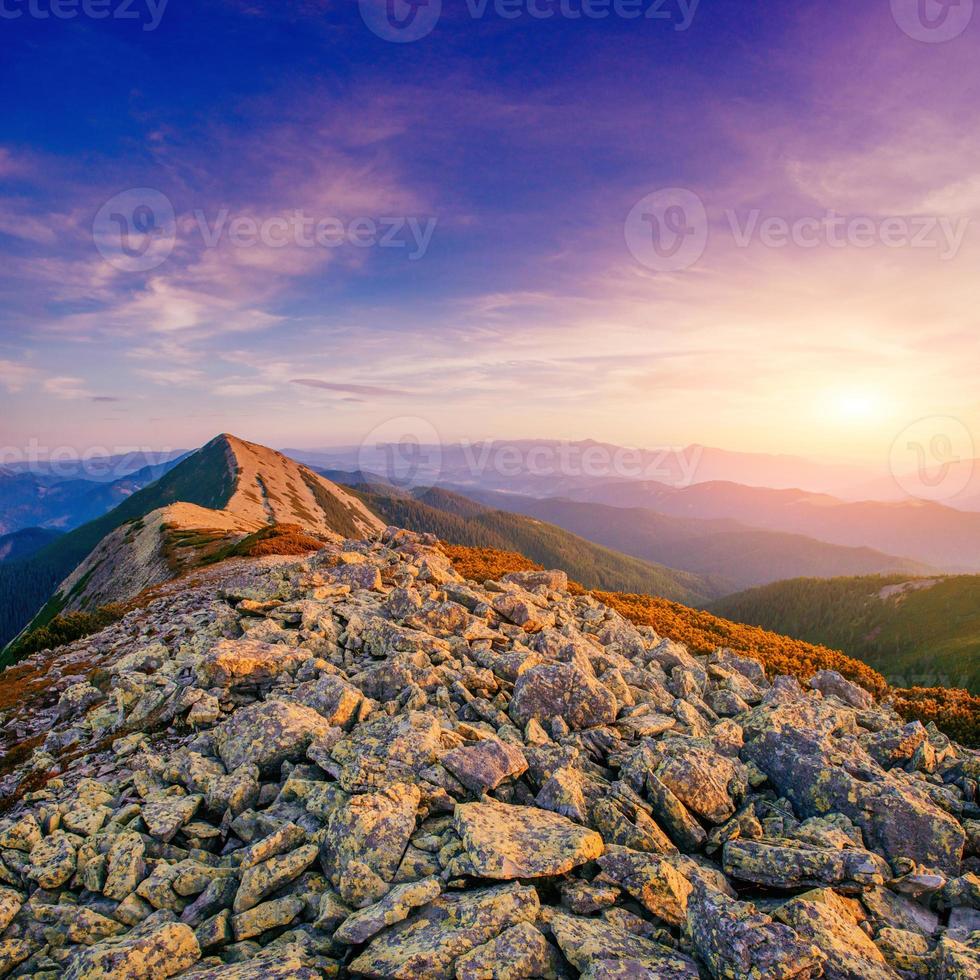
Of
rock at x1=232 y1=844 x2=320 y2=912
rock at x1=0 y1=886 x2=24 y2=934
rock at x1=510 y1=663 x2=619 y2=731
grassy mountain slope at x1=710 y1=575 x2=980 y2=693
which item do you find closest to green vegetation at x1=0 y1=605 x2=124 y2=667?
rock at x1=0 y1=886 x2=24 y2=934

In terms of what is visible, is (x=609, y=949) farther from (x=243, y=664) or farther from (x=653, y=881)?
(x=243, y=664)

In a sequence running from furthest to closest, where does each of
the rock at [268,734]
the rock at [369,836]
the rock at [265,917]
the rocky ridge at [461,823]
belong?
the rock at [268,734] < the rock at [369,836] < the rock at [265,917] < the rocky ridge at [461,823]

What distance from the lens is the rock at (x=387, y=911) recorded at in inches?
292

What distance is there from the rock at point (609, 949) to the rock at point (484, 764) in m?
3.02

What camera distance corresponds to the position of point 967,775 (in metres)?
13.7

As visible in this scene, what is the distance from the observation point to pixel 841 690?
74.1ft

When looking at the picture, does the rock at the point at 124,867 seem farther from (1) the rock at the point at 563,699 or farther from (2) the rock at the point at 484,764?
(1) the rock at the point at 563,699

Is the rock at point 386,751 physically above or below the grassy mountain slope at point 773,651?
above

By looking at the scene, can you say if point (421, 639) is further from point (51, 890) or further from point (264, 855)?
point (51, 890)

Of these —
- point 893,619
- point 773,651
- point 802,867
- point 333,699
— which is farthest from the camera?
point 893,619

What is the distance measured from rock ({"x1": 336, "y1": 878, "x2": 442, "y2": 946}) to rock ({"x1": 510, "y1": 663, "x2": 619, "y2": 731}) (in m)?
5.83

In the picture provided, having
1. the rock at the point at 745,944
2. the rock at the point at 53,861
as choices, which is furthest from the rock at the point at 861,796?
the rock at the point at 53,861

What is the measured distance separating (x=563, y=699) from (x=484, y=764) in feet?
12.3

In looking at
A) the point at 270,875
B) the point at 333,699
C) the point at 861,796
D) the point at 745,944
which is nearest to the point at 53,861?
the point at 270,875
